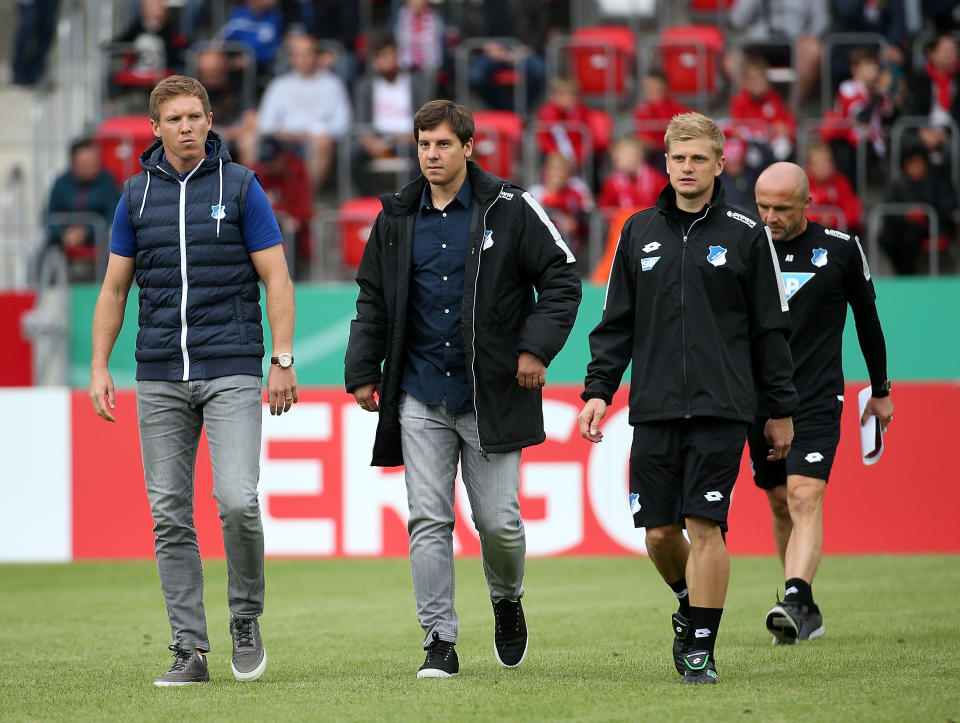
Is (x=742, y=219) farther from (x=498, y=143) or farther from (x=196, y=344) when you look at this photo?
(x=498, y=143)

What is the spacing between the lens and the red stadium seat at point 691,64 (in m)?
16.2

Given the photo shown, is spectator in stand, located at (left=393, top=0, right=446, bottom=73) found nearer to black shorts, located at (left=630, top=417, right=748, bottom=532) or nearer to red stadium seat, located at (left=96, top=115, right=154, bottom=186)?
red stadium seat, located at (left=96, top=115, right=154, bottom=186)

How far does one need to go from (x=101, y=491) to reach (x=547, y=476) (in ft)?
10.8

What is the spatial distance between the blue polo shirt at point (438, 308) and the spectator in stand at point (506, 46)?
1064 cm

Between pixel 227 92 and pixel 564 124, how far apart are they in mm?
3645

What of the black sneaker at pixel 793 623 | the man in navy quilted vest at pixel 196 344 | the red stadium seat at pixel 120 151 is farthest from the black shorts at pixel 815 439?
the red stadium seat at pixel 120 151

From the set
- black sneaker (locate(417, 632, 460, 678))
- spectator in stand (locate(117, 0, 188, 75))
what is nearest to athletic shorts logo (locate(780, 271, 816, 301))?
black sneaker (locate(417, 632, 460, 678))

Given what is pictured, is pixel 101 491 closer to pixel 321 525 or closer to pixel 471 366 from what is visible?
pixel 321 525

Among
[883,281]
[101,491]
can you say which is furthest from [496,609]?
[883,281]

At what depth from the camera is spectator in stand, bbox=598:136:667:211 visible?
14.1 meters

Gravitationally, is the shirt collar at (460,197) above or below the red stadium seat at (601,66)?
below

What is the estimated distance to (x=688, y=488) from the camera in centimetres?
541

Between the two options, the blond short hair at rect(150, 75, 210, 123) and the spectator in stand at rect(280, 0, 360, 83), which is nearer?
the blond short hair at rect(150, 75, 210, 123)

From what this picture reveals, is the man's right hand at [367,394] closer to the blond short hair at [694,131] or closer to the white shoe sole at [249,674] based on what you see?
the white shoe sole at [249,674]
